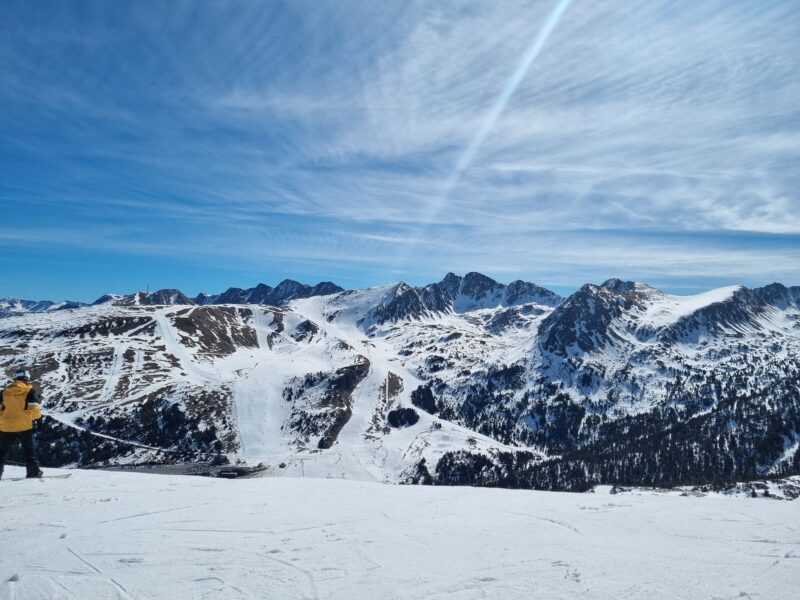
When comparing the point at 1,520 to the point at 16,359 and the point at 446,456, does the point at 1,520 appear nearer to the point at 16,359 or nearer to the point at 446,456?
the point at 446,456

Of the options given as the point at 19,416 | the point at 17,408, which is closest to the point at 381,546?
the point at 19,416

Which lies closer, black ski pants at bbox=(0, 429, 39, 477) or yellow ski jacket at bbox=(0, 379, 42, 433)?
yellow ski jacket at bbox=(0, 379, 42, 433)

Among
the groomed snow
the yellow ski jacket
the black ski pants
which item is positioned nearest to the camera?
the groomed snow

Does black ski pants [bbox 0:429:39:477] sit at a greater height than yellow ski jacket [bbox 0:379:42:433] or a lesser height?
lesser

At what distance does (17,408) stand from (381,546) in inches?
543

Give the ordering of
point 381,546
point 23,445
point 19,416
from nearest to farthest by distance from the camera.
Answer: point 381,546 → point 19,416 → point 23,445

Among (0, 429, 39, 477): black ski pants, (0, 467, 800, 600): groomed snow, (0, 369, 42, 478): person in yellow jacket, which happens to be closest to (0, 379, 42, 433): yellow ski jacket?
(0, 369, 42, 478): person in yellow jacket

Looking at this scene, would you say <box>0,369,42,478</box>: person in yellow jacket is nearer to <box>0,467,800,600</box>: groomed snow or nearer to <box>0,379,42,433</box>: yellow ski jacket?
<box>0,379,42,433</box>: yellow ski jacket

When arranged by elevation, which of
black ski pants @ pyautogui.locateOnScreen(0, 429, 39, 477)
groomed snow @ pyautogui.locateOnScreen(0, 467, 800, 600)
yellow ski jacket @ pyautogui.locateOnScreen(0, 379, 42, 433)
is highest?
yellow ski jacket @ pyautogui.locateOnScreen(0, 379, 42, 433)

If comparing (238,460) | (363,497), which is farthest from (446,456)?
(363,497)

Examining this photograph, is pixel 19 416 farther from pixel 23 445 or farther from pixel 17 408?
pixel 23 445

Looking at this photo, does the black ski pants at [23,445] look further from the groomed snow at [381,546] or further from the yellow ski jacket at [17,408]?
the groomed snow at [381,546]

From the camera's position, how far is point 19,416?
49.4 feet

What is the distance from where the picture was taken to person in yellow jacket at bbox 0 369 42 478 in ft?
49.0
